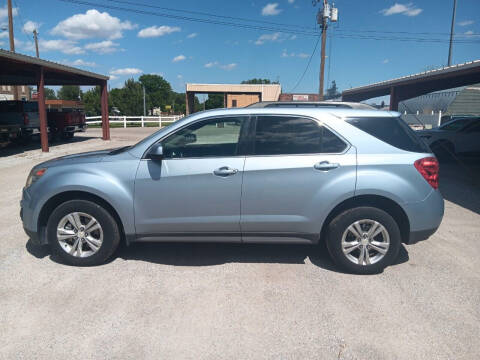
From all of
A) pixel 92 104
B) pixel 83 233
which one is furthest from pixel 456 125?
pixel 92 104

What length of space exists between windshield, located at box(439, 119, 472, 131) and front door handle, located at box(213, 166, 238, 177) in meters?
11.6

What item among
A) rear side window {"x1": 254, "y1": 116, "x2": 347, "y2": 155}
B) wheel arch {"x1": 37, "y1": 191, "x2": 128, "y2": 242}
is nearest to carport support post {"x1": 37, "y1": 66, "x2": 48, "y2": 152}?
wheel arch {"x1": 37, "y1": 191, "x2": 128, "y2": 242}

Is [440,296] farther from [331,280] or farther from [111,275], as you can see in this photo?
[111,275]

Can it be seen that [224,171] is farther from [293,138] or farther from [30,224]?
[30,224]

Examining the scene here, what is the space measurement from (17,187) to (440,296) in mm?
8760

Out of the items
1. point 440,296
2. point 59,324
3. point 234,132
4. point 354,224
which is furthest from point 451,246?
point 59,324

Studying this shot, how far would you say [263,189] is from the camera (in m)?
3.90

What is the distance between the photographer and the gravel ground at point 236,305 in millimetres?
2830

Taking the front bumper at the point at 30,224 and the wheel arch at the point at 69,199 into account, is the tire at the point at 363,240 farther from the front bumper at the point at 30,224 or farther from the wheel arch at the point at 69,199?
the front bumper at the point at 30,224

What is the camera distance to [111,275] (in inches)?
158

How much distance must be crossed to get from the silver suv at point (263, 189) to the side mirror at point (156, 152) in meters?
0.01

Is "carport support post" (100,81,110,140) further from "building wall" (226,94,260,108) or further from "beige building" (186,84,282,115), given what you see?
"building wall" (226,94,260,108)

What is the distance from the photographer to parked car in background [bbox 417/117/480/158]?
12.5 m

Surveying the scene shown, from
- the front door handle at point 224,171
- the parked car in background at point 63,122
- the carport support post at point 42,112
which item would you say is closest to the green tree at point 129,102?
the parked car in background at point 63,122
